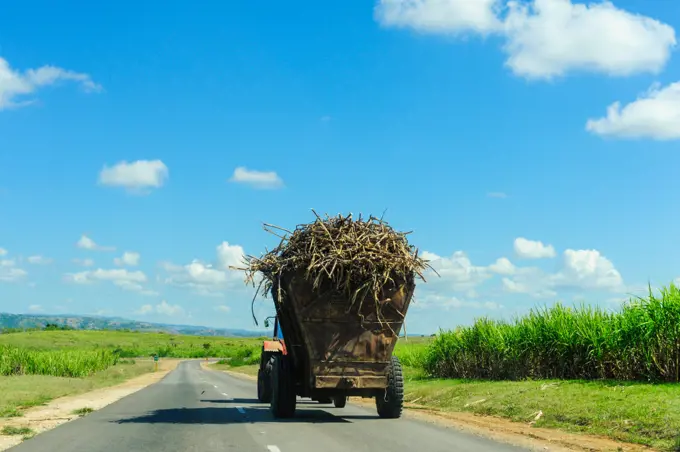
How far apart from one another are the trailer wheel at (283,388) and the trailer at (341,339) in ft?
0.08

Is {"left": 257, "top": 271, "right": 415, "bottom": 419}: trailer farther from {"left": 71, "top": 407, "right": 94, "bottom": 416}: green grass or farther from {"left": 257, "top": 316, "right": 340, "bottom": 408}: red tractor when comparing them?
{"left": 71, "top": 407, "right": 94, "bottom": 416}: green grass

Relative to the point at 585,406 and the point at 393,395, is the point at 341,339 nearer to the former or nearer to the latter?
the point at 393,395

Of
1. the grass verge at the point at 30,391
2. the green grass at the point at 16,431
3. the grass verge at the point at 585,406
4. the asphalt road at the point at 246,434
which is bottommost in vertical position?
the grass verge at the point at 30,391

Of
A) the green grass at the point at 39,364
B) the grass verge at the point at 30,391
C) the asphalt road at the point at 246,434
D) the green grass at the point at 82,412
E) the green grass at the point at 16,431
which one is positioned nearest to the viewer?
the asphalt road at the point at 246,434

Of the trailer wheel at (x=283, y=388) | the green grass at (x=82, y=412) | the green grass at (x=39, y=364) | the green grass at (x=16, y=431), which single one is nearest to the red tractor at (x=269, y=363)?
the trailer wheel at (x=283, y=388)

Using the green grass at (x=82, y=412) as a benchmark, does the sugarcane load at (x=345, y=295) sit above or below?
above

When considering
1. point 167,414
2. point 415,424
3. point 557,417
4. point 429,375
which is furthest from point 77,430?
point 429,375

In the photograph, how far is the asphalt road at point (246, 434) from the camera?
12.2 m

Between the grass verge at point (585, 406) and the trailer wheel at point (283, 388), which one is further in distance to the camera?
the trailer wheel at point (283, 388)

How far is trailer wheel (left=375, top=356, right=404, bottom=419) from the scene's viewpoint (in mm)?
17031

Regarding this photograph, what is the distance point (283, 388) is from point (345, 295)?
2.90 meters

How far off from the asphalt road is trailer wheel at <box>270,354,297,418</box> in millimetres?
368

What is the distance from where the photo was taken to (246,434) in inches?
555

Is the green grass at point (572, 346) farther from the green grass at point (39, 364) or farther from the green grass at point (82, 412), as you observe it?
the green grass at point (39, 364)
